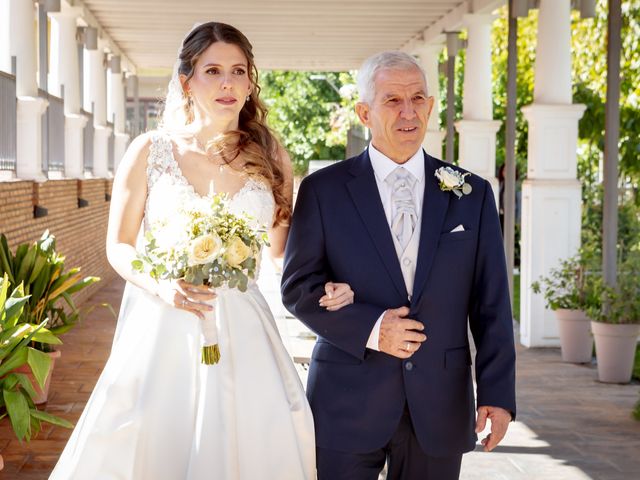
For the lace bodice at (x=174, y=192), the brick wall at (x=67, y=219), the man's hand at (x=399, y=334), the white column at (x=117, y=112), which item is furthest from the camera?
the white column at (x=117, y=112)

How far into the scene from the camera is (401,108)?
3.36 meters

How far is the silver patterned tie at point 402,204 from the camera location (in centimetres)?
345

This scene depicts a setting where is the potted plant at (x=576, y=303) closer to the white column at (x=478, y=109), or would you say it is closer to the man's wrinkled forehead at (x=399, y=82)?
the white column at (x=478, y=109)

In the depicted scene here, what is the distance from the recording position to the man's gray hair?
339cm

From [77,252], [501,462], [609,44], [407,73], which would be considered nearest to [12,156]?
[77,252]

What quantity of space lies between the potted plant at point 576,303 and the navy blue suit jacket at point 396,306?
6.65 m

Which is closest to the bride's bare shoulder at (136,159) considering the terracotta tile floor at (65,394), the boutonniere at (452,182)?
the boutonniere at (452,182)

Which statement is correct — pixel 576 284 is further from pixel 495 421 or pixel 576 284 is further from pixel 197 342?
pixel 495 421

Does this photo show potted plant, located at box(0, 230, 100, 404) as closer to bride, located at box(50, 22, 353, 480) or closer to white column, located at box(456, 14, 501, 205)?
bride, located at box(50, 22, 353, 480)

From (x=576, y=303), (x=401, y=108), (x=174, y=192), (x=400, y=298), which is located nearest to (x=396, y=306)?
(x=400, y=298)

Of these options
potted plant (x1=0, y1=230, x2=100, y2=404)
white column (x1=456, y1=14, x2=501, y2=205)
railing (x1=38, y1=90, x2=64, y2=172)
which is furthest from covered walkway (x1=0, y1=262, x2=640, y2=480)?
white column (x1=456, y1=14, x2=501, y2=205)

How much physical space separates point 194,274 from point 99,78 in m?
16.6

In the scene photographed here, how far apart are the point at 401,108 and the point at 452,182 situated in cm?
27

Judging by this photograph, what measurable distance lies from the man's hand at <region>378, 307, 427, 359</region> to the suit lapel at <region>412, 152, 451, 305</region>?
3.8 inches
